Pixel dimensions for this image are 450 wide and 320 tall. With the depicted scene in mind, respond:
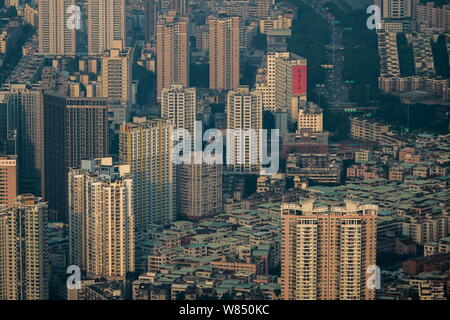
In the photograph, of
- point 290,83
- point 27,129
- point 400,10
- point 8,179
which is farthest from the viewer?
point 400,10

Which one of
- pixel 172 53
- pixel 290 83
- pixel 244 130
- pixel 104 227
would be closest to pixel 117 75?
pixel 172 53

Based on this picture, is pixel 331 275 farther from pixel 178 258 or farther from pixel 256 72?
pixel 256 72

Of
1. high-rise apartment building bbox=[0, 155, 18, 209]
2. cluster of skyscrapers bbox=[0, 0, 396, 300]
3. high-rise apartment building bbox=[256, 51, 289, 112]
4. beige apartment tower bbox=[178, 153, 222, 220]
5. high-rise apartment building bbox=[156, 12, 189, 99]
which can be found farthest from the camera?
high-rise apartment building bbox=[156, 12, 189, 99]

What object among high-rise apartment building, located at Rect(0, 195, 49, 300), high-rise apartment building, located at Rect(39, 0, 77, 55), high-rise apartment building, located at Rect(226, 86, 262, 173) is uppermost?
high-rise apartment building, located at Rect(39, 0, 77, 55)

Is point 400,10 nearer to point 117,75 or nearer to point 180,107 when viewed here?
point 117,75

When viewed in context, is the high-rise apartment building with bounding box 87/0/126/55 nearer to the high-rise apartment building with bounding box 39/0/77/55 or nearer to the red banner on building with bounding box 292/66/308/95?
the high-rise apartment building with bounding box 39/0/77/55

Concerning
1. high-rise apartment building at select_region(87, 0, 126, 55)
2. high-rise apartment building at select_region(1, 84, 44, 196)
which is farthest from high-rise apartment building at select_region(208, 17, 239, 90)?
high-rise apartment building at select_region(1, 84, 44, 196)
